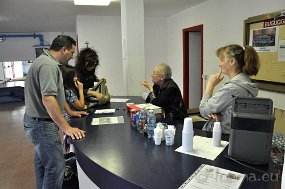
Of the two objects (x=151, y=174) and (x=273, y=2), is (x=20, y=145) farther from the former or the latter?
(x=273, y=2)

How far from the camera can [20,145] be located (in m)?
4.47

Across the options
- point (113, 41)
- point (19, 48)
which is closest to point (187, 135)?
point (113, 41)

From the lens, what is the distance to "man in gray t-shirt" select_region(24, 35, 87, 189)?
6.28 feet

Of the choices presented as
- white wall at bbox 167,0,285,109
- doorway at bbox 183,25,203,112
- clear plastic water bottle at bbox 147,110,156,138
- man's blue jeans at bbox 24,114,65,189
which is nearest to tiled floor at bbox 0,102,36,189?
man's blue jeans at bbox 24,114,65,189

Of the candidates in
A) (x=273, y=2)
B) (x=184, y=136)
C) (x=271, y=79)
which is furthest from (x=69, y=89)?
(x=273, y=2)

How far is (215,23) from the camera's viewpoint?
4480 millimetres

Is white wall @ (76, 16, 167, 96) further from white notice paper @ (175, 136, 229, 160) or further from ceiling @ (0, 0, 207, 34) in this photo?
white notice paper @ (175, 136, 229, 160)

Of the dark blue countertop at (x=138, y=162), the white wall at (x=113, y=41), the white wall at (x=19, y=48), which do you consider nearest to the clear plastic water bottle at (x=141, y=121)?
the dark blue countertop at (x=138, y=162)


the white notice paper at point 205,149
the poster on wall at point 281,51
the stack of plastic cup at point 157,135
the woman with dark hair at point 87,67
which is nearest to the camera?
the white notice paper at point 205,149

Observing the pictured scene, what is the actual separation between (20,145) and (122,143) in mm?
3478

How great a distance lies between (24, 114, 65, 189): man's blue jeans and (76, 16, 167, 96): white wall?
154 inches

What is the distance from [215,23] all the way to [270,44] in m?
1.45

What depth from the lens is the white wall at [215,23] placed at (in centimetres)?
343

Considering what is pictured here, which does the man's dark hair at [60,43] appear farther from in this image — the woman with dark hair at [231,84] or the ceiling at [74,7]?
the ceiling at [74,7]
